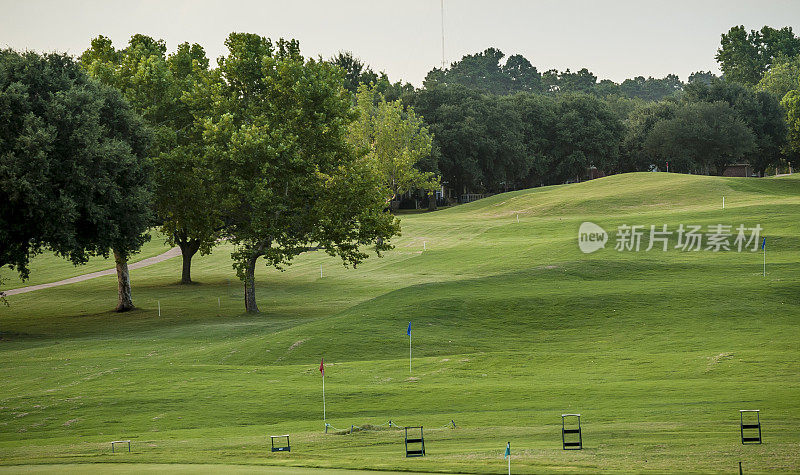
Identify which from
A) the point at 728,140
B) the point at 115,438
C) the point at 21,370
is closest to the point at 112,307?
the point at 21,370

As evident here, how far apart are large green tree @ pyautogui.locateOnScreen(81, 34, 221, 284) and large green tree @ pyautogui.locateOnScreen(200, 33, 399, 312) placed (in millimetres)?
2064

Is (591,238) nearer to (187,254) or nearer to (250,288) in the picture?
(250,288)

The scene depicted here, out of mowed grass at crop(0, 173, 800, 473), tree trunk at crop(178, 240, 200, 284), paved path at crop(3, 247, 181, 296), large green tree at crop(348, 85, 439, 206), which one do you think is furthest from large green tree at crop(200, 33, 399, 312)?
large green tree at crop(348, 85, 439, 206)

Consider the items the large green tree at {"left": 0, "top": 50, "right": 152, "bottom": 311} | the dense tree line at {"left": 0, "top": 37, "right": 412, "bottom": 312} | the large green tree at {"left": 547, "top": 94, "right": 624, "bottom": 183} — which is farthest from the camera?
the large green tree at {"left": 547, "top": 94, "right": 624, "bottom": 183}

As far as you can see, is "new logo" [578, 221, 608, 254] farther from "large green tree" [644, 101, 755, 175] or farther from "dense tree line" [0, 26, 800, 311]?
"large green tree" [644, 101, 755, 175]

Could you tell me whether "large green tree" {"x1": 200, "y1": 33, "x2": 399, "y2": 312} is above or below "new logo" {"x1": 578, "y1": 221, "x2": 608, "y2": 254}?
above

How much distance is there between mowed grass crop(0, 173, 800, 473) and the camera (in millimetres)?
19984

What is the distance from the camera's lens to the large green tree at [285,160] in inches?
2028

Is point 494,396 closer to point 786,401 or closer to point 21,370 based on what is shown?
point 786,401

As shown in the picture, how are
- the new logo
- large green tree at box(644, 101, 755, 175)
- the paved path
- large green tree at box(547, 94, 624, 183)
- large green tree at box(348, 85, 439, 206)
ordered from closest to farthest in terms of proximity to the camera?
the new logo, the paved path, large green tree at box(348, 85, 439, 206), large green tree at box(644, 101, 755, 175), large green tree at box(547, 94, 624, 183)

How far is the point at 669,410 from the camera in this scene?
75.4 feet

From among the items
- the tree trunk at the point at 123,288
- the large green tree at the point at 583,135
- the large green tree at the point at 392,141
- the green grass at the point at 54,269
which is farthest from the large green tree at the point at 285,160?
the large green tree at the point at 583,135

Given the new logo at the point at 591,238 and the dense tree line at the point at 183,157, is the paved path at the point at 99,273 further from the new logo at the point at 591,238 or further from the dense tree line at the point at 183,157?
the new logo at the point at 591,238

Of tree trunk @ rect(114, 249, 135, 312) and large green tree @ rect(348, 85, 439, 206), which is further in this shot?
large green tree @ rect(348, 85, 439, 206)
